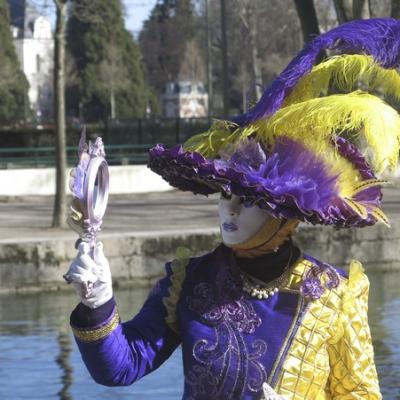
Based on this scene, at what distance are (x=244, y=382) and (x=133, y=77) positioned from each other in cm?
6861

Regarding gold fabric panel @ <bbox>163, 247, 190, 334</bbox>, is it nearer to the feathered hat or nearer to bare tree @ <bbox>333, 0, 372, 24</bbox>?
the feathered hat

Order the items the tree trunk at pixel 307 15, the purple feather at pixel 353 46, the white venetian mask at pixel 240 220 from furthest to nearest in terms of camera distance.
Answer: the tree trunk at pixel 307 15
the purple feather at pixel 353 46
the white venetian mask at pixel 240 220

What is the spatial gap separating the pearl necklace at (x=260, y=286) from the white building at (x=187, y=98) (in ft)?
245

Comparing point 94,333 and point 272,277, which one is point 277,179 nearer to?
point 272,277

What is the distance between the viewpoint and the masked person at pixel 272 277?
11.7 feet

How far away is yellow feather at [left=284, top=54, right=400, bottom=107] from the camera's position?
392cm

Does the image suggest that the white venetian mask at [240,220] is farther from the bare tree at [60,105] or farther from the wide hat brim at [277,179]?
the bare tree at [60,105]

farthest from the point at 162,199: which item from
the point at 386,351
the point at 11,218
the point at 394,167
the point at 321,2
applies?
the point at 321,2

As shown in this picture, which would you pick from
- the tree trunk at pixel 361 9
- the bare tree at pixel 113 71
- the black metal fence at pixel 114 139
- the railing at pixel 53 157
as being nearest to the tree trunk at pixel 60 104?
the tree trunk at pixel 361 9

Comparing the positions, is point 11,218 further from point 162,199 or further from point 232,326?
point 232,326

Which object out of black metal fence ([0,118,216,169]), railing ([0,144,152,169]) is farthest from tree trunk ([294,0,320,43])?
black metal fence ([0,118,216,169])

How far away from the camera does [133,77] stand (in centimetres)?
7169

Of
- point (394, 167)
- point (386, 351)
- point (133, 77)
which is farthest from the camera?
point (133, 77)

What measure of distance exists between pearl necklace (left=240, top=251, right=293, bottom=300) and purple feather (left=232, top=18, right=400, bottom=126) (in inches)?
19.2
